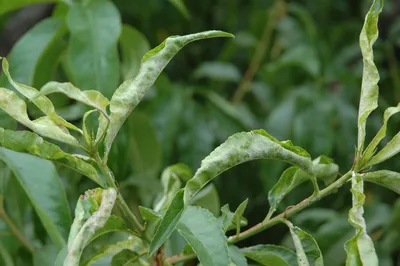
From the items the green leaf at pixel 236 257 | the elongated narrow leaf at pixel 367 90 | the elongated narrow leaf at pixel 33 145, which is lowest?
the green leaf at pixel 236 257

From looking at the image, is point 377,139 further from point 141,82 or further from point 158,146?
point 158,146

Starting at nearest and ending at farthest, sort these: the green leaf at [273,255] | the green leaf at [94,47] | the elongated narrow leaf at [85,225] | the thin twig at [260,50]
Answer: the elongated narrow leaf at [85,225] < the green leaf at [273,255] < the green leaf at [94,47] < the thin twig at [260,50]

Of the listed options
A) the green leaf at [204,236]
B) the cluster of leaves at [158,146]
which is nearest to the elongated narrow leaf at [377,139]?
the cluster of leaves at [158,146]

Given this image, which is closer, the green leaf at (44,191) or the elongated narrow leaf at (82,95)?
the elongated narrow leaf at (82,95)

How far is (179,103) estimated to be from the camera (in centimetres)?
124

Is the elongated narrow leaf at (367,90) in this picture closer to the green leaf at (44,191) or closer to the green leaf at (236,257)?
the green leaf at (236,257)

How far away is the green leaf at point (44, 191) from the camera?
2.09ft

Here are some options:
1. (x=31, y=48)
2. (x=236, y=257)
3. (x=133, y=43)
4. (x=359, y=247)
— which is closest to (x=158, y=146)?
(x=133, y=43)

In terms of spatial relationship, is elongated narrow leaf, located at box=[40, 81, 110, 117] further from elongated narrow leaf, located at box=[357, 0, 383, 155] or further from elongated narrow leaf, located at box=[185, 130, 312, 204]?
elongated narrow leaf, located at box=[357, 0, 383, 155]

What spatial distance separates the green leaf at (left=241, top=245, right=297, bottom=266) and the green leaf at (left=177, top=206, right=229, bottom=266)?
0.24ft

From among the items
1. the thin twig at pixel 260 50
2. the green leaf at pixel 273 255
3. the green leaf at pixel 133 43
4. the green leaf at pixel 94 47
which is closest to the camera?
the green leaf at pixel 273 255

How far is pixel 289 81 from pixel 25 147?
107 cm

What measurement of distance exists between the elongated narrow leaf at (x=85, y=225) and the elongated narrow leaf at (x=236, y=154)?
0.06 meters

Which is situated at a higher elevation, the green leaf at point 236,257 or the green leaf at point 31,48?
the green leaf at point 31,48
